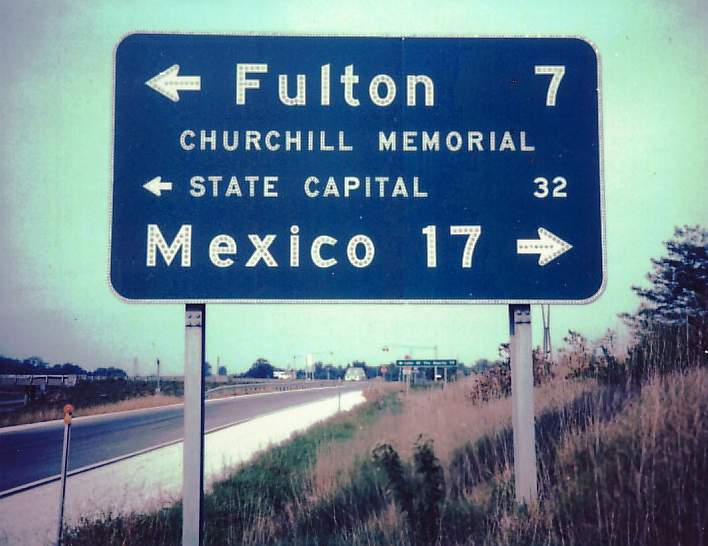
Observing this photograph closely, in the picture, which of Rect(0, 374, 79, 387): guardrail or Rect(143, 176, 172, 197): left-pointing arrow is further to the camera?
Rect(0, 374, 79, 387): guardrail

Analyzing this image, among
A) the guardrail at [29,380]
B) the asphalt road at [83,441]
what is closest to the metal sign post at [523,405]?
the asphalt road at [83,441]

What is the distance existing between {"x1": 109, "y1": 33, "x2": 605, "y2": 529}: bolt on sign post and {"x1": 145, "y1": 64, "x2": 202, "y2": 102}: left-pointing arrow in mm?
10

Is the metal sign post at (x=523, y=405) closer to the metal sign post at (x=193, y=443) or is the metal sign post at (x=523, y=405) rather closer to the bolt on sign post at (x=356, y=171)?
the bolt on sign post at (x=356, y=171)

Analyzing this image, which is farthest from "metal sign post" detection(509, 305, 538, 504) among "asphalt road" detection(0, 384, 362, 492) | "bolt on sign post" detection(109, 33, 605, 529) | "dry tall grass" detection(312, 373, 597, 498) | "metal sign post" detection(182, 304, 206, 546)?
"asphalt road" detection(0, 384, 362, 492)

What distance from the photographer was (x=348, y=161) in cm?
517

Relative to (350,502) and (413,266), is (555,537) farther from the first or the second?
(350,502)

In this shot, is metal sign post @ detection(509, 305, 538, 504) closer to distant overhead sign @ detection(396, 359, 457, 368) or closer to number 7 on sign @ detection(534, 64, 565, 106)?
number 7 on sign @ detection(534, 64, 565, 106)

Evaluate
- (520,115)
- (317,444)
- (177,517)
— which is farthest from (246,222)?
(317,444)

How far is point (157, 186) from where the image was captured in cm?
510

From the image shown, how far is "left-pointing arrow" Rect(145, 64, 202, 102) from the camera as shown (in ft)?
16.9

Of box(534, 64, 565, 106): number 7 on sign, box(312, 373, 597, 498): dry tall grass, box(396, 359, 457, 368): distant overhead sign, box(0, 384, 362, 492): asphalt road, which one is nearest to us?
box(534, 64, 565, 106): number 7 on sign

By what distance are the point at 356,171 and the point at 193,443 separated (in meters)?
2.25

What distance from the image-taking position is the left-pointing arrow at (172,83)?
16.9ft

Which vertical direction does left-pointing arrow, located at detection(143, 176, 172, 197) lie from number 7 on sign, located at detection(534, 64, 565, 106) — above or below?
below
